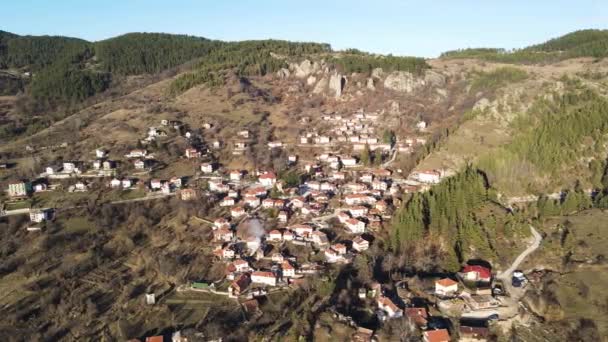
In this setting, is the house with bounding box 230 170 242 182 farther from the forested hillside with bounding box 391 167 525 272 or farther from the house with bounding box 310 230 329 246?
the forested hillside with bounding box 391 167 525 272

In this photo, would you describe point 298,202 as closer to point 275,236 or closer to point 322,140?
point 275,236

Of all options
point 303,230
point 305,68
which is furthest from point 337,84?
point 303,230

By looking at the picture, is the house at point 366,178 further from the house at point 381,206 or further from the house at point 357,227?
the house at point 357,227

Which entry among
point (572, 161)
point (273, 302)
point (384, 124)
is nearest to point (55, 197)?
point (273, 302)

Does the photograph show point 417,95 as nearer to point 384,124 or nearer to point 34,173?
point 384,124

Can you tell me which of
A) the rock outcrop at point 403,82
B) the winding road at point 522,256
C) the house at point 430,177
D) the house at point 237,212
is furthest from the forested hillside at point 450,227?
the rock outcrop at point 403,82
